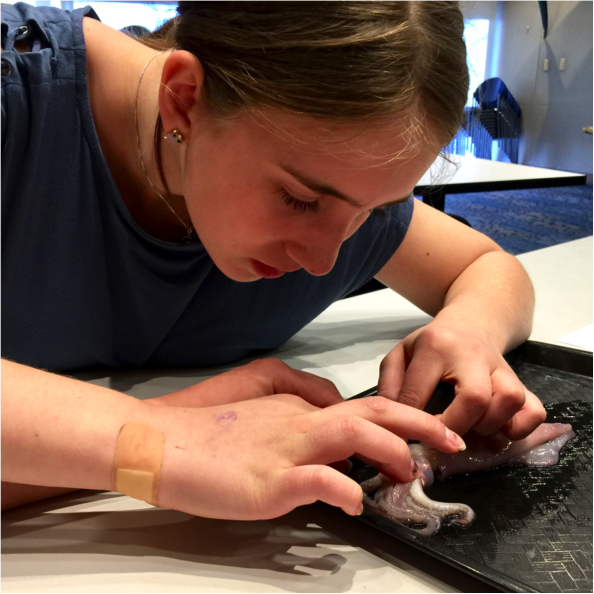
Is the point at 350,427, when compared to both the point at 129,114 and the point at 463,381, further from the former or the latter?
the point at 129,114

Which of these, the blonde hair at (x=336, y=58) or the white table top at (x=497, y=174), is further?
the white table top at (x=497, y=174)

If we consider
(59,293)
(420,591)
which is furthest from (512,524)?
(59,293)

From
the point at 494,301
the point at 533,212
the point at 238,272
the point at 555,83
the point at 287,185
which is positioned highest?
the point at 287,185

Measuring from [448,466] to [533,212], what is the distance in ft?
10.2

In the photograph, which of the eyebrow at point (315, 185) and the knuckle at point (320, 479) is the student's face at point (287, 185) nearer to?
the eyebrow at point (315, 185)

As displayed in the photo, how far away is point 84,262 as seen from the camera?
0.67m

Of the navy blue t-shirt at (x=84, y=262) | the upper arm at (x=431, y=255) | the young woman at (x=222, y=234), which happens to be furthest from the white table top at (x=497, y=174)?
the young woman at (x=222, y=234)

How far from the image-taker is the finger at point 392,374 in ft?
1.88

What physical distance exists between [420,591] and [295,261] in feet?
0.95

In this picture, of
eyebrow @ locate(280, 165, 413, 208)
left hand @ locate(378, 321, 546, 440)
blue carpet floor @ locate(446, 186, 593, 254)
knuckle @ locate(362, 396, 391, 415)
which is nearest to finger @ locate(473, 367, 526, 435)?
left hand @ locate(378, 321, 546, 440)

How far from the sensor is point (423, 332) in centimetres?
64

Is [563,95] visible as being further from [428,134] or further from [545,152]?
[428,134]

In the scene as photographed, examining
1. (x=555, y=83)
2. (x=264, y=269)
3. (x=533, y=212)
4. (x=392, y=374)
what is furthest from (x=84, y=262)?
(x=555, y=83)

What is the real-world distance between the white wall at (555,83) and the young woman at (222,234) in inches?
113
